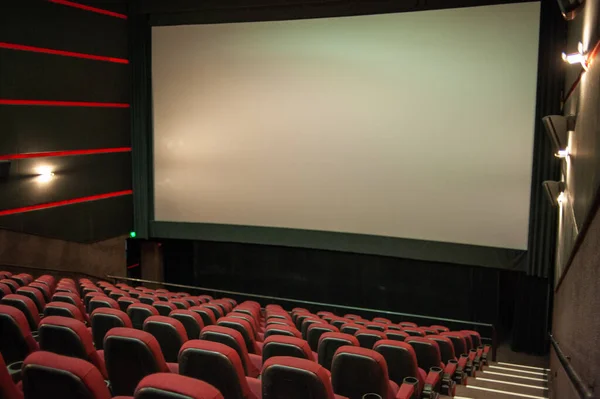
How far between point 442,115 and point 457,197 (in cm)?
126

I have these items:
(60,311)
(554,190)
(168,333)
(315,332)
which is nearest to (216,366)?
(168,333)

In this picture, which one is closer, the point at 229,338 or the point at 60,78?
the point at 229,338

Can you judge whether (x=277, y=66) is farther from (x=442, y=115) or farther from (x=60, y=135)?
(x=60, y=135)

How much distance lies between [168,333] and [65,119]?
6.74m

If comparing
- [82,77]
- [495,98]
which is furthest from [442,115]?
[82,77]

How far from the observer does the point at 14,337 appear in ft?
10.7

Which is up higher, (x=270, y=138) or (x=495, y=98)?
(x=495, y=98)

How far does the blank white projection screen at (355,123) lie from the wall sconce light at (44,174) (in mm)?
2059

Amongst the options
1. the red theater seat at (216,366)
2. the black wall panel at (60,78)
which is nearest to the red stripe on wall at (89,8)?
the black wall panel at (60,78)

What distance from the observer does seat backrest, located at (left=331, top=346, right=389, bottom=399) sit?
2.93 metres

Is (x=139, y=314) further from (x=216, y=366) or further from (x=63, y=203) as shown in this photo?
(x=63, y=203)

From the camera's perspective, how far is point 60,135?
9141 mm

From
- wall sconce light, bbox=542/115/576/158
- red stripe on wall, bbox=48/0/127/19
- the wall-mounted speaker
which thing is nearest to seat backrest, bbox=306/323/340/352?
wall sconce light, bbox=542/115/576/158

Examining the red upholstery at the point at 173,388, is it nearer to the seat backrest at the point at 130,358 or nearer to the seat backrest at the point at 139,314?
the seat backrest at the point at 130,358
